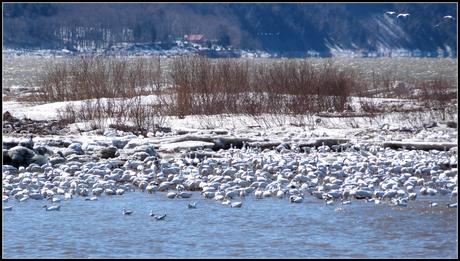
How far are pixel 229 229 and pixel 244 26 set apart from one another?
133115mm

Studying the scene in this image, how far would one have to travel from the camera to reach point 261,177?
12.0 metres

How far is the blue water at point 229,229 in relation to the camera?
8.52 meters

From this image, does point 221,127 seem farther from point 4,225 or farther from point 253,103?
point 4,225

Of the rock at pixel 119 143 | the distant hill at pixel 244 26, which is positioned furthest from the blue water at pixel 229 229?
the distant hill at pixel 244 26

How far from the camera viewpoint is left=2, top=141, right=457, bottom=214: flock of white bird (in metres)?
11.1

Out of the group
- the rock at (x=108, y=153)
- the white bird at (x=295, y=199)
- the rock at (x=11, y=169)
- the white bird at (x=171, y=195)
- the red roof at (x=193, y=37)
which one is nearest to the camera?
the white bird at (x=295, y=199)

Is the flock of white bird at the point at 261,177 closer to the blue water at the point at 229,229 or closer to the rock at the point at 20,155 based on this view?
the blue water at the point at 229,229

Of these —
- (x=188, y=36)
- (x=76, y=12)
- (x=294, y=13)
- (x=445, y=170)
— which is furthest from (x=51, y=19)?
(x=445, y=170)

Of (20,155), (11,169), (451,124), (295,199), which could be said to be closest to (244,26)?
(451,124)

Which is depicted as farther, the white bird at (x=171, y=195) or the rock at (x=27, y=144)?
the rock at (x=27, y=144)

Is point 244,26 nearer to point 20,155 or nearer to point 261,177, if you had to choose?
point 20,155

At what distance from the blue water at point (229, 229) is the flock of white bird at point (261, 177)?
0.21 metres

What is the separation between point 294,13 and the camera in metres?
153

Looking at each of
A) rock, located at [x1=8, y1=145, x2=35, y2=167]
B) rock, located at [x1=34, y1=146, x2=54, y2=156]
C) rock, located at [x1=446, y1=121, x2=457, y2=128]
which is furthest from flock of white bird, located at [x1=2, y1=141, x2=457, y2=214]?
rock, located at [x1=446, y1=121, x2=457, y2=128]
